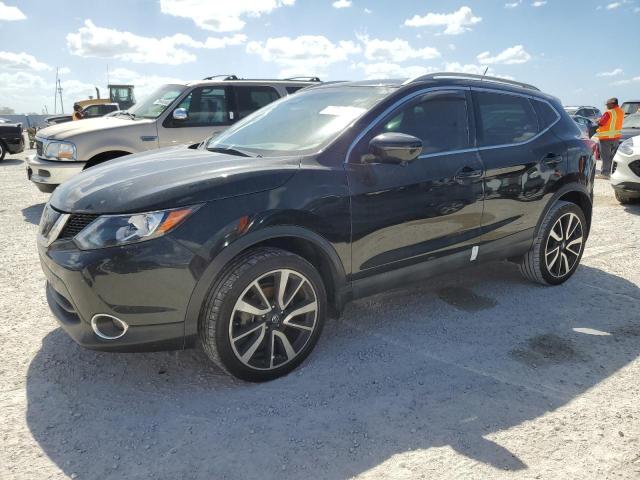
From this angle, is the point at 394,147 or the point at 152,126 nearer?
the point at 394,147

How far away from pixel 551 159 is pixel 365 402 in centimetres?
267

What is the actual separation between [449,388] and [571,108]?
864 inches

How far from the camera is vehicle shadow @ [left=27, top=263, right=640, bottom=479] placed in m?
2.38

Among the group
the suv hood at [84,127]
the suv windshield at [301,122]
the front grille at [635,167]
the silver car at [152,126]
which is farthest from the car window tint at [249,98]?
the front grille at [635,167]

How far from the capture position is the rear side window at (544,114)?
14.2 ft

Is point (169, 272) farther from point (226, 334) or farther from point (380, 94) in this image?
point (380, 94)

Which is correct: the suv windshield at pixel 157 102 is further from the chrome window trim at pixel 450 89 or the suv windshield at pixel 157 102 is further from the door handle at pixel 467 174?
the door handle at pixel 467 174

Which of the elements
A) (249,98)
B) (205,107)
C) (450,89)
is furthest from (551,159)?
(205,107)

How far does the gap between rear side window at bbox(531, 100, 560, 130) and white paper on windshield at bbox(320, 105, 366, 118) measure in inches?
72.9

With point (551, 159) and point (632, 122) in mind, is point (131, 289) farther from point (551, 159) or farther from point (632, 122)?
point (632, 122)

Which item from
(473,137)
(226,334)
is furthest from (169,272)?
(473,137)

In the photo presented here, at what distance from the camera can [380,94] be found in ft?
11.3

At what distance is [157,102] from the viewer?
773cm

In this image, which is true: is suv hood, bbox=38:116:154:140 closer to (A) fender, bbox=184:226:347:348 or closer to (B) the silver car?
(B) the silver car
